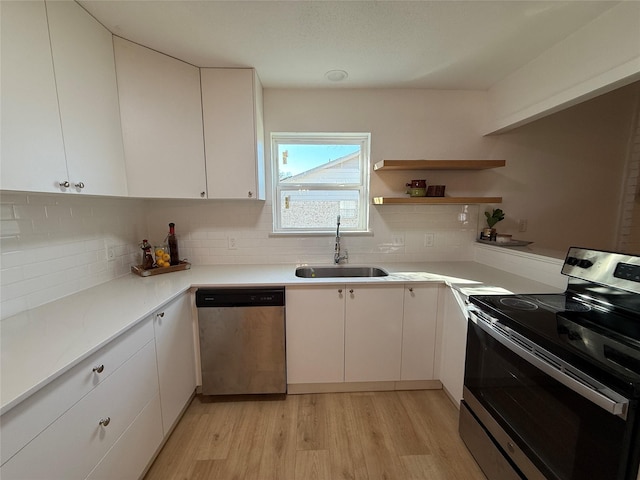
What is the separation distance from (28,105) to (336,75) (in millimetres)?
1748

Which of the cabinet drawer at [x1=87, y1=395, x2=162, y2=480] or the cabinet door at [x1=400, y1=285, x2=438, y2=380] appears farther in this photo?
the cabinet door at [x1=400, y1=285, x2=438, y2=380]

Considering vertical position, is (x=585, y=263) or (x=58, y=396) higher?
(x=585, y=263)

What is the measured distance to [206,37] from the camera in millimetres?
1500

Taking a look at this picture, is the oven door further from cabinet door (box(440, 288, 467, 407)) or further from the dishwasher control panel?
the dishwasher control panel

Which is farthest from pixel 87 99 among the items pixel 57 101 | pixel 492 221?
pixel 492 221

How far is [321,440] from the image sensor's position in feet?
5.09

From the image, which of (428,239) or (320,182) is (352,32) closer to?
(320,182)

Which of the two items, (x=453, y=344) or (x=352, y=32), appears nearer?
(x=352, y=32)

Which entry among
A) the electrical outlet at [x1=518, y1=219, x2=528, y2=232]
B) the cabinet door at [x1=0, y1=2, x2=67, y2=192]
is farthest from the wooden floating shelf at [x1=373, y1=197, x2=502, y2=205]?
the cabinet door at [x1=0, y1=2, x2=67, y2=192]

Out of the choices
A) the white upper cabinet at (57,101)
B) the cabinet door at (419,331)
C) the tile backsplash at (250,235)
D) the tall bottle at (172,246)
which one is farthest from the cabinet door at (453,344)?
the white upper cabinet at (57,101)

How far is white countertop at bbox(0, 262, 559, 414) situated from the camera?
82 cm

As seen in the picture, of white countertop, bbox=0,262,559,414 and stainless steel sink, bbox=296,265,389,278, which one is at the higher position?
white countertop, bbox=0,262,559,414

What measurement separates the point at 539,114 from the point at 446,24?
937 mm

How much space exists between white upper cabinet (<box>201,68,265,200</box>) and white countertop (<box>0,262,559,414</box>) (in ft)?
2.14
